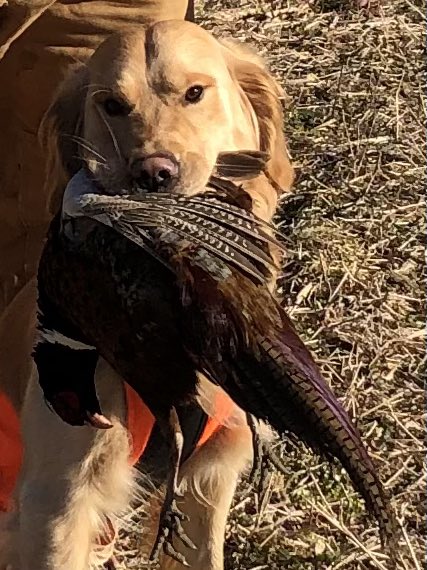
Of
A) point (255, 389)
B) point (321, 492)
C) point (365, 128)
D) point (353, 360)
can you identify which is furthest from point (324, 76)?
point (255, 389)

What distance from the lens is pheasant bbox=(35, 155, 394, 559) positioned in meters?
1.63

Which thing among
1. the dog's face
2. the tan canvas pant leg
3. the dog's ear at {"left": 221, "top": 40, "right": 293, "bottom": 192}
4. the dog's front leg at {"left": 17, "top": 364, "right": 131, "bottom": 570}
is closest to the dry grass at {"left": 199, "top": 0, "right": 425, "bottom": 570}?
the dog's front leg at {"left": 17, "top": 364, "right": 131, "bottom": 570}

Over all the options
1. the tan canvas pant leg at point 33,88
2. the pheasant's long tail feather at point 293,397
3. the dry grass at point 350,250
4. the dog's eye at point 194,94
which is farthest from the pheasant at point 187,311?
the dry grass at point 350,250

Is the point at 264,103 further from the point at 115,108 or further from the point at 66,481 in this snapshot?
the point at 66,481

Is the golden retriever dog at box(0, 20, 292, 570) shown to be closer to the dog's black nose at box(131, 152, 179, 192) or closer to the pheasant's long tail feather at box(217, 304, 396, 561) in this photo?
the dog's black nose at box(131, 152, 179, 192)

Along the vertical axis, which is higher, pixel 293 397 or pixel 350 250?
pixel 293 397

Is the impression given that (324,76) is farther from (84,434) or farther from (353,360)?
(84,434)

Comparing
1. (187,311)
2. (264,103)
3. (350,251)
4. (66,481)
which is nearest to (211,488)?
(66,481)

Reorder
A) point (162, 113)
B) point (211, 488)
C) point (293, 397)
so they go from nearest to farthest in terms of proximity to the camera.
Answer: point (293, 397) < point (162, 113) < point (211, 488)

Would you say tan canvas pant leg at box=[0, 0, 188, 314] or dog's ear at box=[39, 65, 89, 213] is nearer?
dog's ear at box=[39, 65, 89, 213]

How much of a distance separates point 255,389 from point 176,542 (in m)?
1.14

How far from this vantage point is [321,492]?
3.07 m

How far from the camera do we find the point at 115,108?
208 centimetres

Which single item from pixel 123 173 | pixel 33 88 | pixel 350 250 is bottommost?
pixel 350 250
